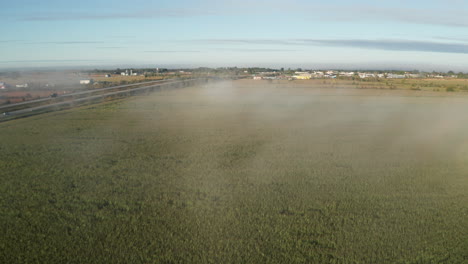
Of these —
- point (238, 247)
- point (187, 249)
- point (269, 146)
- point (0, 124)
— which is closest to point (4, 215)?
point (187, 249)

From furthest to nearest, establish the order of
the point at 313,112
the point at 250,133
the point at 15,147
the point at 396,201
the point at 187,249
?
the point at 313,112 → the point at 250,133 → the point at 15,147 → the point at 396,201 → the point at 187,249

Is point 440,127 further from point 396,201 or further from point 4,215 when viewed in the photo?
point 4,215

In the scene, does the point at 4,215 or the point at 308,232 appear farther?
the point at 4,215

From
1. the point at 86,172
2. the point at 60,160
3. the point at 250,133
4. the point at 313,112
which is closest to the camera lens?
the point at 86,172

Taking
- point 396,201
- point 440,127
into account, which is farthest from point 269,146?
point 440,127

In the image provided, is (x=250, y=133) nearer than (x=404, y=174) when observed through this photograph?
No

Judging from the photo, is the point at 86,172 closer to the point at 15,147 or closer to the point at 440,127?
the point at 15,147
